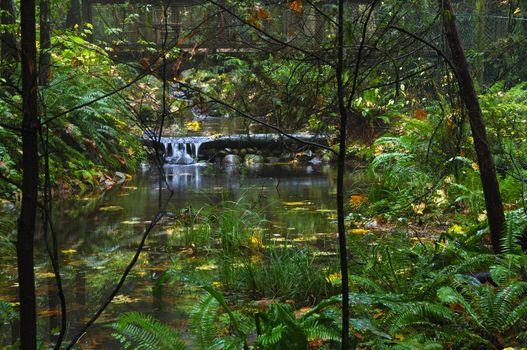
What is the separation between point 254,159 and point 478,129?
38.3 feet

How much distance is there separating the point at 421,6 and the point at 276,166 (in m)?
10.3

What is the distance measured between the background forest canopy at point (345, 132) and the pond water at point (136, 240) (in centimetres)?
32

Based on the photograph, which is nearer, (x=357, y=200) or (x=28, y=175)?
(x=28, y=175)

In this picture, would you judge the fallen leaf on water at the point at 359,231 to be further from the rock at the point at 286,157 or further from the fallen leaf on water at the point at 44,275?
the rock at the point at 286,157

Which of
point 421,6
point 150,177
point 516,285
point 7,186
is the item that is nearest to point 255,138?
point 150,177

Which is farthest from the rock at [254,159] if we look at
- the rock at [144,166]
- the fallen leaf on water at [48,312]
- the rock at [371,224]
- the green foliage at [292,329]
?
the green foliage at [292,329]

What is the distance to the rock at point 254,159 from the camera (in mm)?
15531

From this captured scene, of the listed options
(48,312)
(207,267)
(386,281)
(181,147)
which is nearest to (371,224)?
(207,267)

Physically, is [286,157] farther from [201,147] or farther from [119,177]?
[119,177]

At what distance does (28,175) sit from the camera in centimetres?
173

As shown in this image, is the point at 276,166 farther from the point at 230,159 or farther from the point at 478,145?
the point at 478,145

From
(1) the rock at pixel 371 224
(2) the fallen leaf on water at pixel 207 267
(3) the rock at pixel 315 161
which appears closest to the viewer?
(2) the fallen leaf on water at pixel 207 267

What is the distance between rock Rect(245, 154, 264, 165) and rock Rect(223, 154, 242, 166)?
19 centimetres

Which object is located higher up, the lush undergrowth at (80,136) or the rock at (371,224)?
the lush undergrowth at (80,136)
